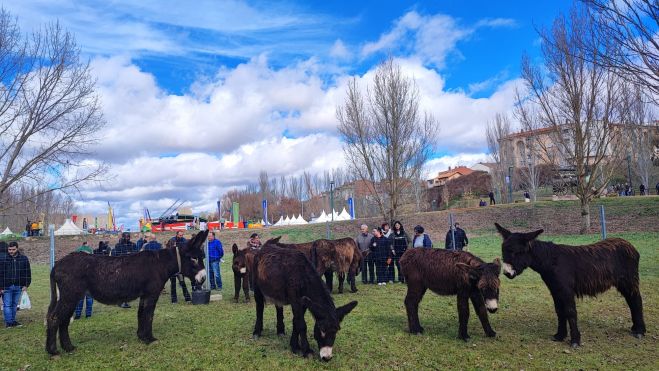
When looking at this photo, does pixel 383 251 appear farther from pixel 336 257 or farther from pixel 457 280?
pixel 457 280

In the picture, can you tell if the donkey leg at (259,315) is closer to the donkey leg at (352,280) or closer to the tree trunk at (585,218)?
the donkey leg at (352,280)

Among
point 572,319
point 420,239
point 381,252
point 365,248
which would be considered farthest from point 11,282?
point 572,319

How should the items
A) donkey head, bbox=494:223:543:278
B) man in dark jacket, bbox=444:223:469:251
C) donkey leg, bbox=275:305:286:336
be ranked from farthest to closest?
man in dark jacket, bbox=444:223:469:251
donkey leg, bbox=275:305:286:336
donkey head, bbox=494:223:543:278

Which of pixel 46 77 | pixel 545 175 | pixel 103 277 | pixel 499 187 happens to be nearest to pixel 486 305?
pixel 103 277

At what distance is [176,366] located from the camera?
612cm

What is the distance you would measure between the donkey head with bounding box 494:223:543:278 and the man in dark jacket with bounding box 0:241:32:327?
34.5ft

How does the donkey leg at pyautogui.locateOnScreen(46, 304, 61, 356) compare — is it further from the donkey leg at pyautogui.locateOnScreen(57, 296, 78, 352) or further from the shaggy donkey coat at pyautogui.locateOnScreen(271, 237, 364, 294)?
the shaggy donkey coat at pyautogui.locateOnScreen(271, 237, 364, 294)

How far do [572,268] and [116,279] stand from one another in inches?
326

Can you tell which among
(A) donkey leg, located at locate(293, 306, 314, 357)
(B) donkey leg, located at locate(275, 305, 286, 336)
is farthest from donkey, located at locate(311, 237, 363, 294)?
(A) donkey leg, located at locate(293, 306, 314, 357)

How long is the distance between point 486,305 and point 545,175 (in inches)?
2167

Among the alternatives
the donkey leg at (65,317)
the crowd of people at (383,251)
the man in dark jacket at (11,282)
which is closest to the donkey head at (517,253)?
the crowd of people at (383,251)

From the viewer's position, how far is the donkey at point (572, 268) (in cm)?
685

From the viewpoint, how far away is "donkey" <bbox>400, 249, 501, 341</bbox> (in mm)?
6625

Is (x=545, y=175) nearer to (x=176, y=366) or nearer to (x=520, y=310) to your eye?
(x=520, y=310)
